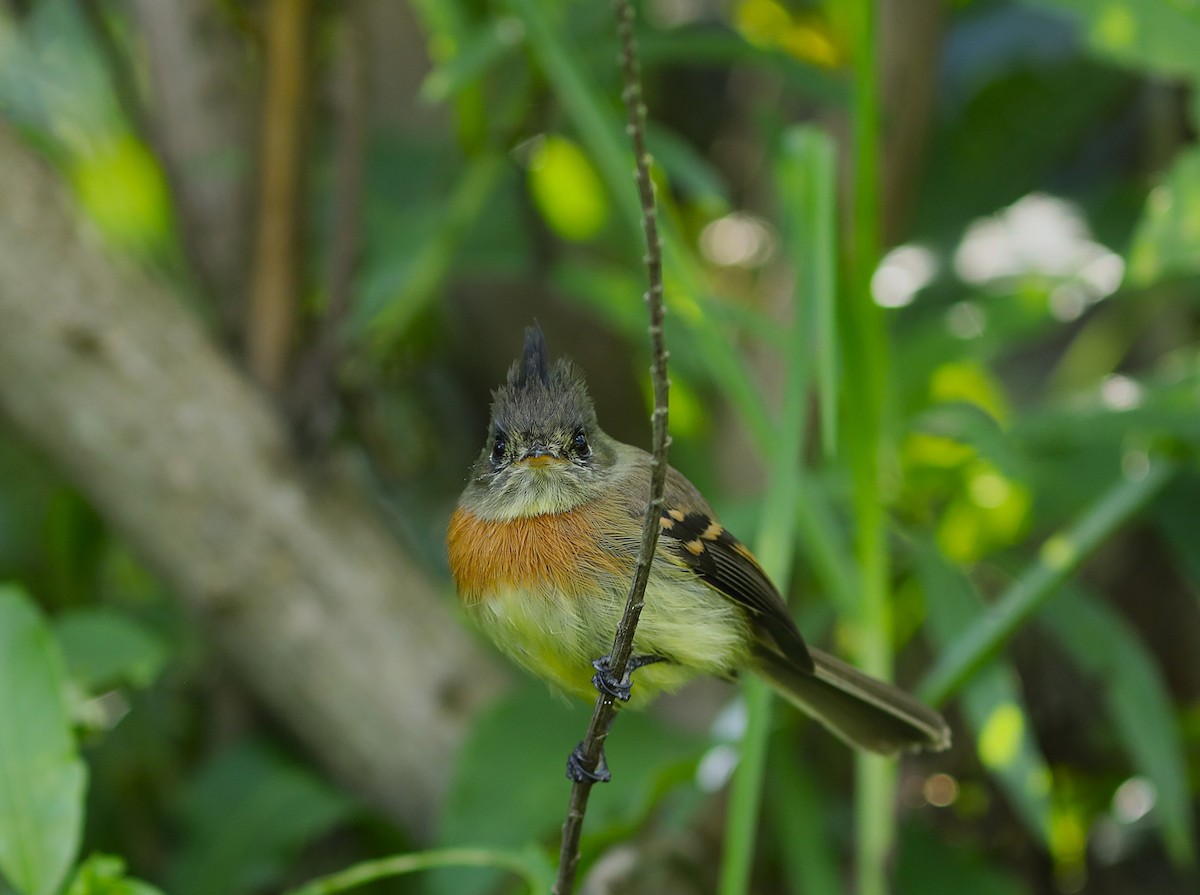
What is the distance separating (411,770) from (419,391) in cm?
158

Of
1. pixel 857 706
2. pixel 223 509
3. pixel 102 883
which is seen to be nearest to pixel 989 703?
pixel 857 706

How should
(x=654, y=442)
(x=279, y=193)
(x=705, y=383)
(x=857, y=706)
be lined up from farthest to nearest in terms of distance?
(x=705, y=383)
(x=279, y=193)
(x=857, y=706)
(x=654, y=442)

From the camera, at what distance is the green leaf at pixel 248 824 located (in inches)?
129

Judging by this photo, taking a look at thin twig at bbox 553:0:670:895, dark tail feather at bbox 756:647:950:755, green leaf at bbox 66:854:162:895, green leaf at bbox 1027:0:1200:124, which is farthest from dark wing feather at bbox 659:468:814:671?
green leaf at bbox 1027:0:1200:124

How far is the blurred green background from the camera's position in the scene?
8.97ft

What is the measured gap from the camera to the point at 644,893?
3318 mm

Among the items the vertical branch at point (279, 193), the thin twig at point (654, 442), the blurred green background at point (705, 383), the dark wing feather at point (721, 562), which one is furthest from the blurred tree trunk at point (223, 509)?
the thin twig at point (654, 442)

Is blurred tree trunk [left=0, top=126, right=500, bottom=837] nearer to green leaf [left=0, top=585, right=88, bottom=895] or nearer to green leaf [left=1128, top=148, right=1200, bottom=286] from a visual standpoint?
green leaf [left=0, top=585, right=88, bottom=895]

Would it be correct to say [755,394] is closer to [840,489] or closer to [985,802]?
[840,489]

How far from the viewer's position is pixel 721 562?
7.82 ft

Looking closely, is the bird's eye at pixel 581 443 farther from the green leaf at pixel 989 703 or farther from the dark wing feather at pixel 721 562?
the green leaf at pixel 989 703

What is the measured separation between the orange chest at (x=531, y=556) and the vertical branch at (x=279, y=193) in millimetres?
1440

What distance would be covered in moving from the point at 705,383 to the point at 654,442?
2.57 m

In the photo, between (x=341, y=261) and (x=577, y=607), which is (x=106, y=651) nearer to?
(x=341, y=261)
